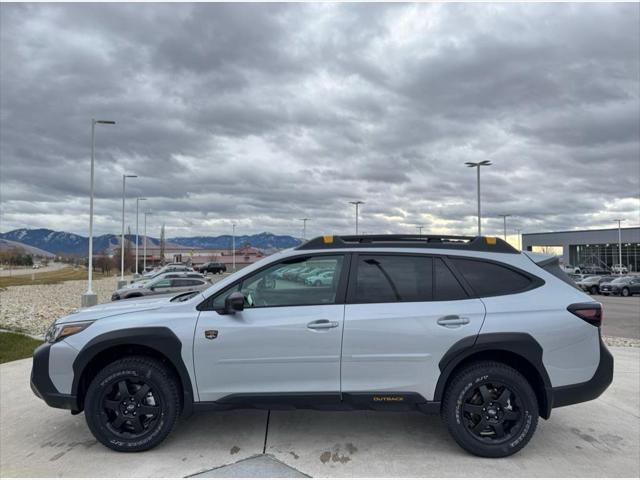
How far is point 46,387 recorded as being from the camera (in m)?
3.92

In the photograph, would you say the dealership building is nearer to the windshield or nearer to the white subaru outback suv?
the windshield

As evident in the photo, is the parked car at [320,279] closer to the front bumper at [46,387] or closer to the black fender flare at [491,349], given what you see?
the black fender flare at [491,349]

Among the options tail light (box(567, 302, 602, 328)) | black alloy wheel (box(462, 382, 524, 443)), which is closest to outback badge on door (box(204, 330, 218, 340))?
black alloy wheel (box(462, 382, 524, 443))

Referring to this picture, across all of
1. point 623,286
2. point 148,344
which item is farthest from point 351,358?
point 623,286

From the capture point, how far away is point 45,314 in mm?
14828

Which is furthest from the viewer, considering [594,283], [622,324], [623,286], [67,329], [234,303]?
[594,283]

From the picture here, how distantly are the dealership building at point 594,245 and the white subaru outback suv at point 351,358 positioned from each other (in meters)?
86.8

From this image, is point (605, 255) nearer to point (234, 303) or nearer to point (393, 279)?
point (393, 279)

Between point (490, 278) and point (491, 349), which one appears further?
point (490, 278)

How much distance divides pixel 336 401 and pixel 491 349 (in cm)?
131

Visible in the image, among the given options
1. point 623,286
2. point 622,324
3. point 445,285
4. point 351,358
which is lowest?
point 622,324

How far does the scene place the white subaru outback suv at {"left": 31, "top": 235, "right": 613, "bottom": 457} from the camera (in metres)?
3.79

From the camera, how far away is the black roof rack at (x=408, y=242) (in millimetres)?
4164

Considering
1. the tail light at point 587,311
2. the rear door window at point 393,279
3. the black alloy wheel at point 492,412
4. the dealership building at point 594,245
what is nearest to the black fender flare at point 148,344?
the rear door window at point 393,279
